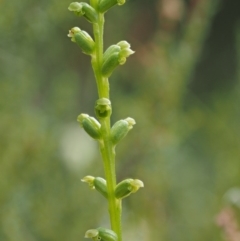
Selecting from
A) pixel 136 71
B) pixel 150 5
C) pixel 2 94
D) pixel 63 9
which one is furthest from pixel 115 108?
pixel 150 5

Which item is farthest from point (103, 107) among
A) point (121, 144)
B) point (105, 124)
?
point (121, 144)

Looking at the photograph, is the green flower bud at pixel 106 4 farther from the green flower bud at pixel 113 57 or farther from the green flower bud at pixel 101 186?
the green flower bud at pixel 101 186

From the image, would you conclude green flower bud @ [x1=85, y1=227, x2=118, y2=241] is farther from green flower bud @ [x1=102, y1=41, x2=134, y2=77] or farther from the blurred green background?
the blurred green background

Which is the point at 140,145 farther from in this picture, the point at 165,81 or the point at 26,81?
the point at 26,81

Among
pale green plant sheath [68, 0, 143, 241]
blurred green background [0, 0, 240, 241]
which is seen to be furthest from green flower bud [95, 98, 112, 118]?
blurred green background [0, 0, 240, 241]

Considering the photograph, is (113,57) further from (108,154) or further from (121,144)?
(121,144)
